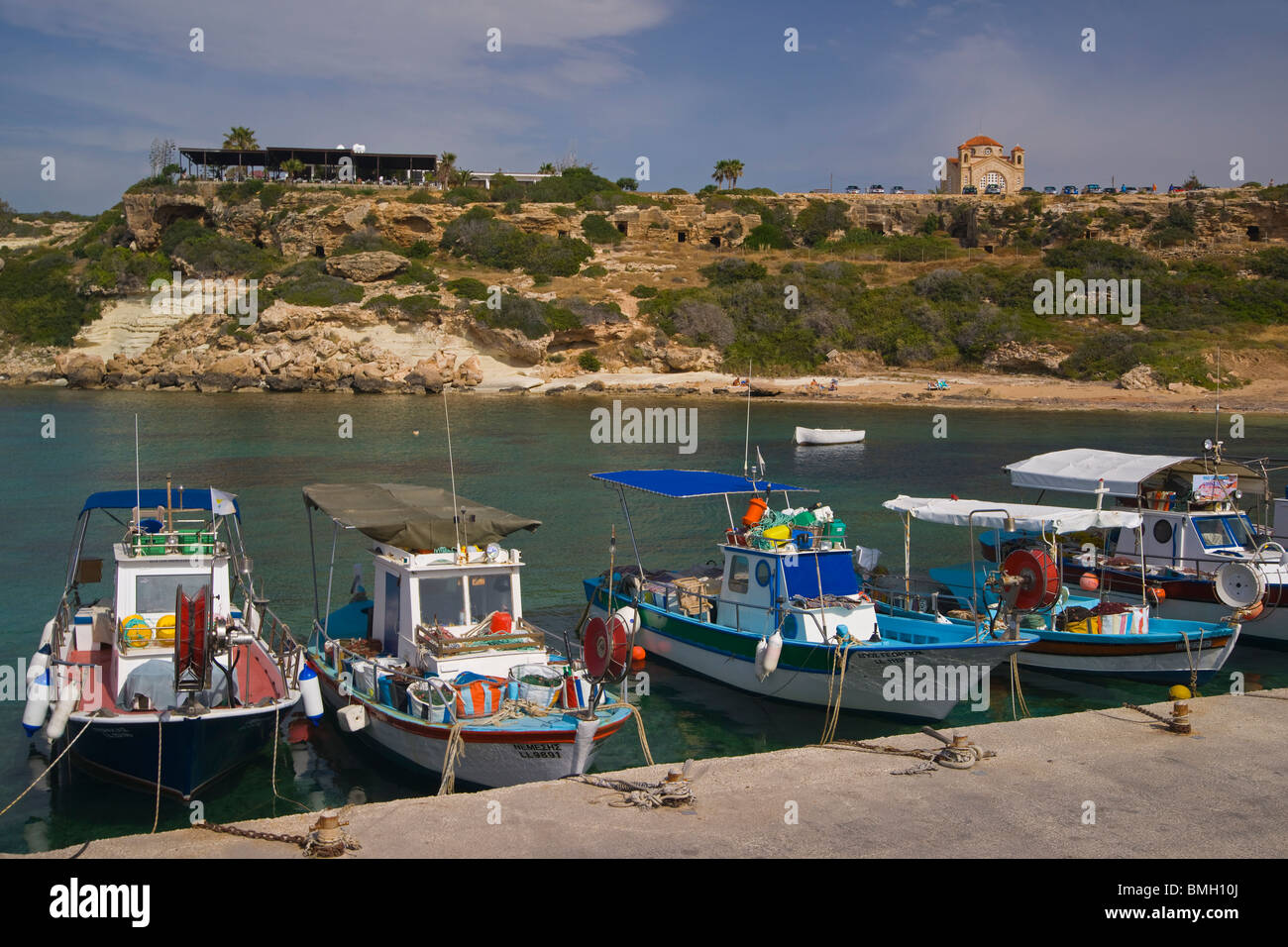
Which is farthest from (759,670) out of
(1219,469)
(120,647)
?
(1219,469)

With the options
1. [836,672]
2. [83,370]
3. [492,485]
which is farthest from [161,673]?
[83,370]

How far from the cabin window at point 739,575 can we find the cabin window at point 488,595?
469cm

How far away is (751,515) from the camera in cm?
1814

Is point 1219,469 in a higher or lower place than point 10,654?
higher

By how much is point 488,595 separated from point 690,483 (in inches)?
212

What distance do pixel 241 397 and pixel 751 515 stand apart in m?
61.5

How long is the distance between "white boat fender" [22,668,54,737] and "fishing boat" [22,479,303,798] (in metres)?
0.01

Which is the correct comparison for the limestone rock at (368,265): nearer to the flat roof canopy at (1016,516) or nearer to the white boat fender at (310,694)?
the flat roof canopy at (1016,516)

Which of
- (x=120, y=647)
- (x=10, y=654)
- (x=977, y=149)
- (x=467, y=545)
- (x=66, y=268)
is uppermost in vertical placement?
(x=977, y=149)

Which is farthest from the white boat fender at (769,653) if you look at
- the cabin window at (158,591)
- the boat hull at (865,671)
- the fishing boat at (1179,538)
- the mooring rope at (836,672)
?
the cabin window at (158,591)

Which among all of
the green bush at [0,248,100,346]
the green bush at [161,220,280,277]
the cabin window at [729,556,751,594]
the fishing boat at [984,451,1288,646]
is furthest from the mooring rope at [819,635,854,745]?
the green bush at [0,248,100,346]

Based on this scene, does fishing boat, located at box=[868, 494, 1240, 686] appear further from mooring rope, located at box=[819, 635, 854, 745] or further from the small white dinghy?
the small white dinghy

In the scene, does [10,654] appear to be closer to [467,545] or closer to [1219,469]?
[467,545]

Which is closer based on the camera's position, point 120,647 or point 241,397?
point 120,647
